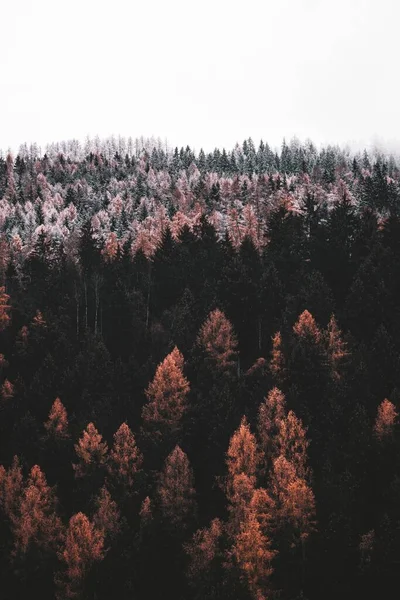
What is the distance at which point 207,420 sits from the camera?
150 feet

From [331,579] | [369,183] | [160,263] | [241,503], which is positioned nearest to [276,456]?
[241,503]

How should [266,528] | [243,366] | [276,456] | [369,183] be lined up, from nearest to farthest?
[266,528]
[276,456]
[243,366]
[369,183]

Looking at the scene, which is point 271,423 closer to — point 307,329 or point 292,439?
point 292,439

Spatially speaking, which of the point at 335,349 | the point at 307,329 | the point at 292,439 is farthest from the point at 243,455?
the point at 335,349

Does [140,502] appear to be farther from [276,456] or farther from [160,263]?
[160,263]

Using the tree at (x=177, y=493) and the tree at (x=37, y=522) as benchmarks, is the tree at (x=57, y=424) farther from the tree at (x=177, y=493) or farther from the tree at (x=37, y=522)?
the tree at (x=177, y=493)

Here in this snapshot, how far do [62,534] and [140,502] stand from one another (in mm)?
6726

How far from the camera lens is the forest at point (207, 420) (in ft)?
114

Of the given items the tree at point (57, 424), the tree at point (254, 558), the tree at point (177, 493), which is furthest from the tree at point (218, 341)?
the tree at point (254, 558)

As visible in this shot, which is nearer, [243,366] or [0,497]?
[0,497]


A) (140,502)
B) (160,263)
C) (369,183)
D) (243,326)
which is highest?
(369,183)

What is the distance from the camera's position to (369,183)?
11494 centimetres

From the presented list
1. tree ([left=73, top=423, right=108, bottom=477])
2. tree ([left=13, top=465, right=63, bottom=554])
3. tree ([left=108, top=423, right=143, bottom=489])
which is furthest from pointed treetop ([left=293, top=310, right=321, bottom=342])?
tree ([left=13, top=465, right=63, bottom=554])

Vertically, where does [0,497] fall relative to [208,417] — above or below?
below
